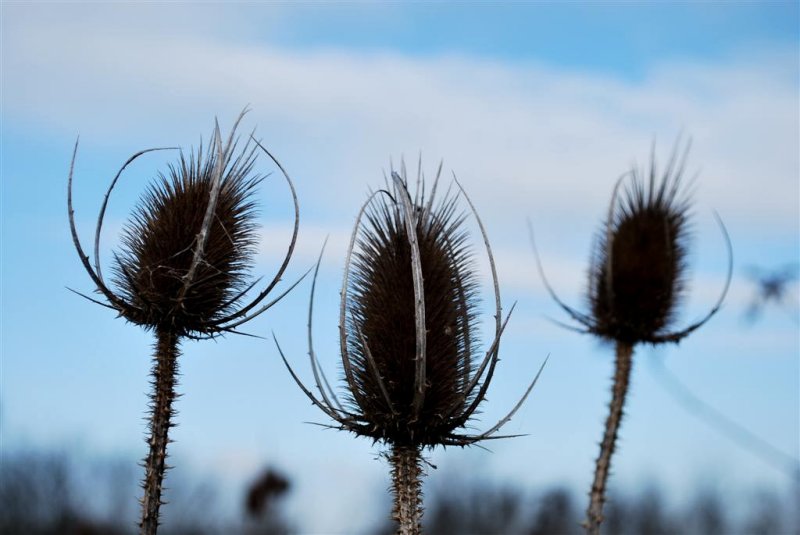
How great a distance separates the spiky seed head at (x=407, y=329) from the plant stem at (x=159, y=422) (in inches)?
61.7

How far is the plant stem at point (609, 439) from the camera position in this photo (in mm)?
10828

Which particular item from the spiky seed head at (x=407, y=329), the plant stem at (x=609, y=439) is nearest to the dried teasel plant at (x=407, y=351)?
the spiky seed head at (x=407, y=329)

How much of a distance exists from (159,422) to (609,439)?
15.9 feet

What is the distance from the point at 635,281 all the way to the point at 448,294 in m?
3.97

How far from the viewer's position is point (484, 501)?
67625 millimetres

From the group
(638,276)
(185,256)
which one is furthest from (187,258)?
(638,276)

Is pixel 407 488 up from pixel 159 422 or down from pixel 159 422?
down

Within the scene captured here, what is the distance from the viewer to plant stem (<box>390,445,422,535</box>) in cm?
730

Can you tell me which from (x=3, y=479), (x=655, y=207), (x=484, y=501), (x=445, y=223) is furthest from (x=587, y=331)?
(x=484, y=501)

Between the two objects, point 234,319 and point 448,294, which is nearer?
point 448,294

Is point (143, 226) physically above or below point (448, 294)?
above

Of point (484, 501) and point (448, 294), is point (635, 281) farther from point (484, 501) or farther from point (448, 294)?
point (484, 501)

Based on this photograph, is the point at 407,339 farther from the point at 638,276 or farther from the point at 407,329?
the point at 638,276

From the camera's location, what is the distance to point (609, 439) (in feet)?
35.8
